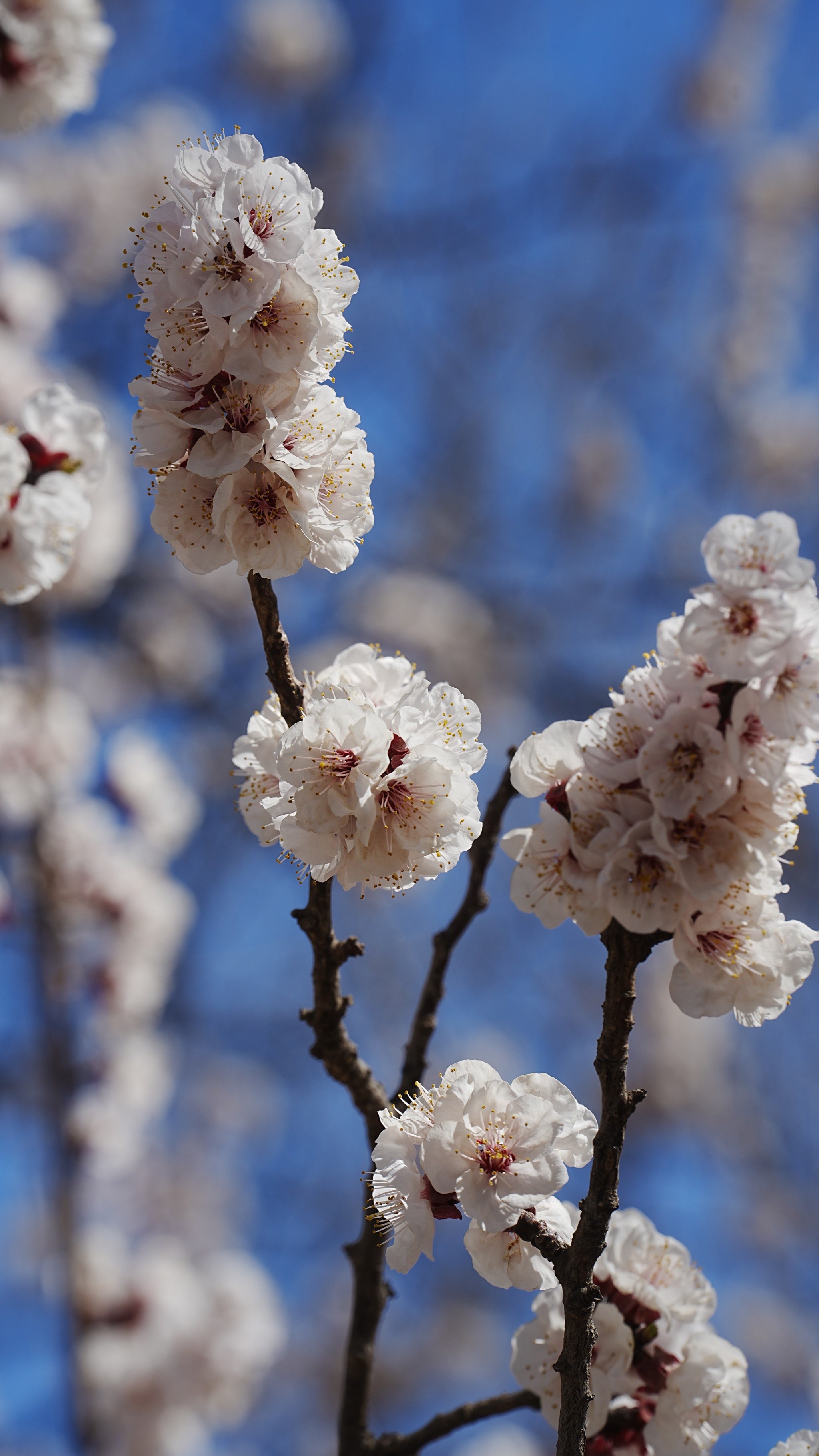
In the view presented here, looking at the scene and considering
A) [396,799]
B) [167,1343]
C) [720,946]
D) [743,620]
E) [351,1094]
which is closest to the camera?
[743,620]

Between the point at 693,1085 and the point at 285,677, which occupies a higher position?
the point at 693,1085

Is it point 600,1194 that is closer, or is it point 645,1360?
point 600,1194

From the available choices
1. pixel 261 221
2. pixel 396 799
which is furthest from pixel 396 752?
pixel 261 221

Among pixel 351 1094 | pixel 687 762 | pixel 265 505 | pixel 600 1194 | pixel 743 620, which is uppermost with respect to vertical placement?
pixel 265 505

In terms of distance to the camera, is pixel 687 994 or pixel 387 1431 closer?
pixel 687 994

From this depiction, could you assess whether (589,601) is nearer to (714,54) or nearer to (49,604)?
(49,604)

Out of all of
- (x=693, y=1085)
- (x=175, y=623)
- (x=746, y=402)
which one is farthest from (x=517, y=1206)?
(x=746, y=402)

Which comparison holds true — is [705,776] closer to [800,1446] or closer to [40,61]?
[800,1446]

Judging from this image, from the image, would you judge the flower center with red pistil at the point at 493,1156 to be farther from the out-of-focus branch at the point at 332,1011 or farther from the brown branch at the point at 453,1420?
the brown branch at the point at 453,1420
